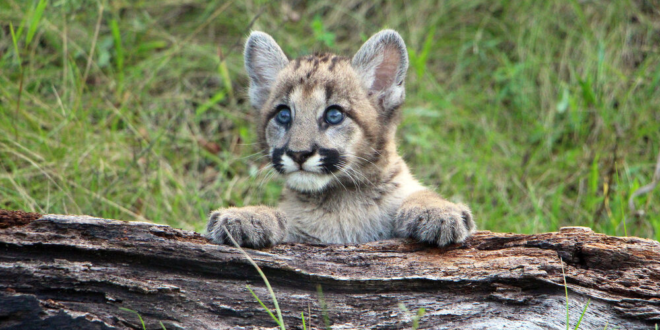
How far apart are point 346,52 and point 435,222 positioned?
5.34 meters

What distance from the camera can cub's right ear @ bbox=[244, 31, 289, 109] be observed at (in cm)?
614

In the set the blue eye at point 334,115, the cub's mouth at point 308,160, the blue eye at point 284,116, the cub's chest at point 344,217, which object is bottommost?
the cub's chest at point 344,217

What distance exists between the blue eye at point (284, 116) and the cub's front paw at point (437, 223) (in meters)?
1.29

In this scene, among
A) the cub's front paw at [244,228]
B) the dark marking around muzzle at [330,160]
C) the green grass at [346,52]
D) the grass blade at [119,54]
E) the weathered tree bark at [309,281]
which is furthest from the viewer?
the grass blade at [119,54]

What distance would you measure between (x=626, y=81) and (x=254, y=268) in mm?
6382

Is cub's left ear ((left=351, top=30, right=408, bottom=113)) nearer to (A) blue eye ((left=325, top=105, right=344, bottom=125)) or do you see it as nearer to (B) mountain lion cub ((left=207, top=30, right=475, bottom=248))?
(B) mountain lion cub ((left=207, top=30, right=475, bottom=248))

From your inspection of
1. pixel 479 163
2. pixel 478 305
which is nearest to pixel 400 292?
pixel 478 305

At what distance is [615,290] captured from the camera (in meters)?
4.19

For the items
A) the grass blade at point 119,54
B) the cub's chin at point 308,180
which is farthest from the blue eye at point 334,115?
the grass blade at point 119,54

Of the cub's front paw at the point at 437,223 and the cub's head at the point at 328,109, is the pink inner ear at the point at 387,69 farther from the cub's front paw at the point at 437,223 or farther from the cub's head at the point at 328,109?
the cub's front paw at the point at 437,223

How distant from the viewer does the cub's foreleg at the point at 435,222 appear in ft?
15.1

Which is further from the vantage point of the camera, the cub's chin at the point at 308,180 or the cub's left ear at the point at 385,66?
the cub's left ear at the point at 385,66

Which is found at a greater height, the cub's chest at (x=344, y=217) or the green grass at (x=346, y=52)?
the green grass at (x=346, y=52)

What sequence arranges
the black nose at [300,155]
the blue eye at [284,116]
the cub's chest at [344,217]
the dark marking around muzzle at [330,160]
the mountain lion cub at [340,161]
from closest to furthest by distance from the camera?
the mountain lion cub at [340,161], the black nose at [300,155], the dark marking around muzzle at [330,160], the cub's chest at [344,217], the blue eye at [284,116]
